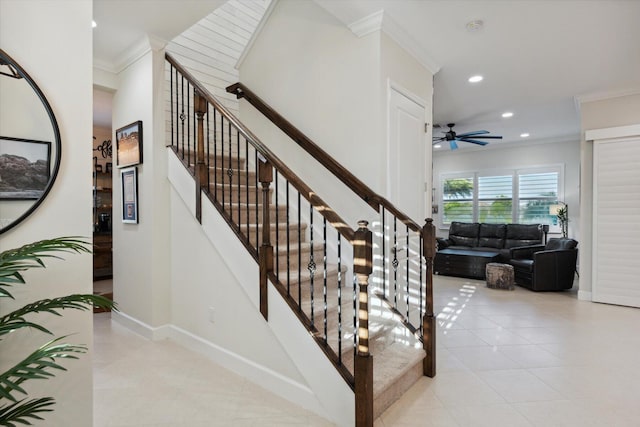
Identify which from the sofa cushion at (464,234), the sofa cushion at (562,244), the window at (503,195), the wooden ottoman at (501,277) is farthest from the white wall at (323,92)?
the window at (503,195)

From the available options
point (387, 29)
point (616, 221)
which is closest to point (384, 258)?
point (387, 29)

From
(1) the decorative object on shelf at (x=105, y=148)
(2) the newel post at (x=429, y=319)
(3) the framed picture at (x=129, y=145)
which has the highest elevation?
(1) the decorative object on shelf at (x=105, y=148)

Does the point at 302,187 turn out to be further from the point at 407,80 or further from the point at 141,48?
the point at 141,48

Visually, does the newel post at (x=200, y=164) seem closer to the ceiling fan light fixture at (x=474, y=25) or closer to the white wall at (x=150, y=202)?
the white wall at (x=150, y=202)

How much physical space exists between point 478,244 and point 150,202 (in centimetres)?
676

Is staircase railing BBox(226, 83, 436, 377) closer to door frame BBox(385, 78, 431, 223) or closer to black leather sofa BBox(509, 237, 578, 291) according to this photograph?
door frame BBox(385, 78, 431, 223)

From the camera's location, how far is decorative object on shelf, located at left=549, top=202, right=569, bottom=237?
23.2 ft

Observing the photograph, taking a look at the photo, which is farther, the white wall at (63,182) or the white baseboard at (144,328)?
the white baseboard at (144,328)

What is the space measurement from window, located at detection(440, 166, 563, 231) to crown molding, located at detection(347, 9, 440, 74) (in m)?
5.89

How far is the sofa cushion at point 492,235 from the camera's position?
742 centimetres

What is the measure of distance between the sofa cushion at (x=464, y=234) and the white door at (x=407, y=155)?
15.6 ft

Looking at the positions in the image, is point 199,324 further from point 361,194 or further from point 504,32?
point 504,32

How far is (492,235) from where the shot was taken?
7543 mm

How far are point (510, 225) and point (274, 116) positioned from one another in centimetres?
612
